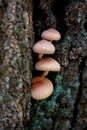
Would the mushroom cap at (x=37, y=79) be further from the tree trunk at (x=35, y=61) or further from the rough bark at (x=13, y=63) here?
the rough bark at (x=13, y=63)

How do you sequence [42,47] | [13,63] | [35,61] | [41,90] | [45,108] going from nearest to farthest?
[13,63]
[42,47]
[41,90]
[35,61]
[45,108]

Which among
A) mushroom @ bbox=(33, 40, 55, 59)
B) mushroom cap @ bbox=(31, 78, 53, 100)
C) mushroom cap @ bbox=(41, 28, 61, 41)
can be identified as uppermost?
mushroom cap @ bbox=(41, 28, 61, 41)

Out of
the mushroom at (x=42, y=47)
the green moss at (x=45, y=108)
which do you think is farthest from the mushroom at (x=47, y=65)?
the green moss at (x=45, y=108)

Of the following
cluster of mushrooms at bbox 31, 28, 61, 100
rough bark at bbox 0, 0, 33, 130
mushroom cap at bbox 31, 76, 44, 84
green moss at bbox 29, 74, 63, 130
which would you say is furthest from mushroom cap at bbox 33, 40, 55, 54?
green moss at bbox 29, 74, 63, 130

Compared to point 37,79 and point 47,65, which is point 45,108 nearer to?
point 37,79

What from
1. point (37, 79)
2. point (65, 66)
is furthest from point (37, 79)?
point (65, 66)

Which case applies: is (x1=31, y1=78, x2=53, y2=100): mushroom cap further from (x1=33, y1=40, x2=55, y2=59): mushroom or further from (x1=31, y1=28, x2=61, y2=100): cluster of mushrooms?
(x1=33, y1=40, x2=55, y2=59): mushroom

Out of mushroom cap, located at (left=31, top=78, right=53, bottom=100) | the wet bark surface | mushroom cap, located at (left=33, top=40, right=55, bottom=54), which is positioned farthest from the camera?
the wet bark surface
